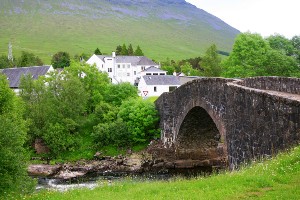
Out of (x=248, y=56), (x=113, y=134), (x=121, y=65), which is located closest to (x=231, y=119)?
(x=113, y=134)

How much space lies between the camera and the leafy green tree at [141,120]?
52.7 meters

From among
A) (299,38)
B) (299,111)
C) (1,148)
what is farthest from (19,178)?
(299,38)

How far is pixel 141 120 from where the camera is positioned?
53.3 m

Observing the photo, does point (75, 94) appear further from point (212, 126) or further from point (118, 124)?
point (212, 126)

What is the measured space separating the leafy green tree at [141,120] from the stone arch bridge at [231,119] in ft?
5.05

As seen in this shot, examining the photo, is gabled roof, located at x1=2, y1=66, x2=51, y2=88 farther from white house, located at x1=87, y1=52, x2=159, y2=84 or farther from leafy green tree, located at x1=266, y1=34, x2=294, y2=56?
leafy green tree, located at x1=266, y1=34, x2=294, y2=56

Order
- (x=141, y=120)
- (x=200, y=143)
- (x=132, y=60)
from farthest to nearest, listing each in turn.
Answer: (x=132, y=60) < (x=141, y=120) < (x=200, y=143)

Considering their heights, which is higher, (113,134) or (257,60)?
(257,60)

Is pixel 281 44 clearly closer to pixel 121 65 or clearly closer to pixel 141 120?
pixel 141 120

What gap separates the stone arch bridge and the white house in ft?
171

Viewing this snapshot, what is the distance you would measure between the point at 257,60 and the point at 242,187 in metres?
→ 49.8

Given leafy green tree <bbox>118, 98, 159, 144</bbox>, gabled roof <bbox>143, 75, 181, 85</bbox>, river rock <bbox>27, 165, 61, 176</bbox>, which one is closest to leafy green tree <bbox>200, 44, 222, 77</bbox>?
gabled roof <bbox>143, 75, 181, 85</bbox>

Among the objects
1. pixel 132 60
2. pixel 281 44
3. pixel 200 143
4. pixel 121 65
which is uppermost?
pixel 281 44

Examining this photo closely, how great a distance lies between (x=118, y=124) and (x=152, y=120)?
4572 millimetres
